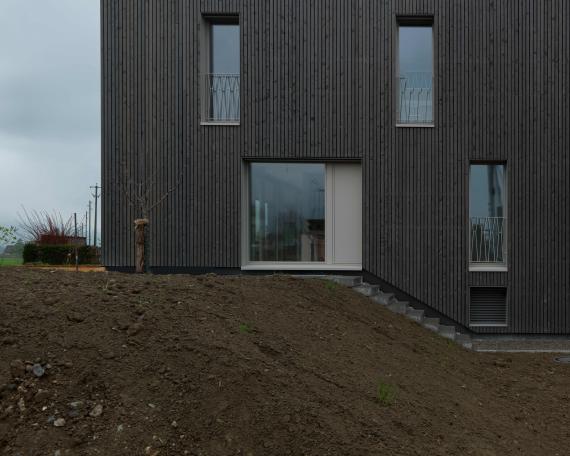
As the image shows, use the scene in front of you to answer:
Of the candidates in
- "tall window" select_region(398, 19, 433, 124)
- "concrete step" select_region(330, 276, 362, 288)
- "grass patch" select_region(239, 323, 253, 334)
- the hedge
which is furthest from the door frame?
the hedge

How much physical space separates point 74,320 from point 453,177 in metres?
7.06

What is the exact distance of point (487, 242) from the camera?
27.8 ft

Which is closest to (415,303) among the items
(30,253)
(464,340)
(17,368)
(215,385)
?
(464,340)

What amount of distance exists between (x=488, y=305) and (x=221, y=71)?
703 centimetres

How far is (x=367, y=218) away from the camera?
27.3 feet

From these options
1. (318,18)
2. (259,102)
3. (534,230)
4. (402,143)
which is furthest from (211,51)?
(534,230)

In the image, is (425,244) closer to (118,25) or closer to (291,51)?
(291,51)

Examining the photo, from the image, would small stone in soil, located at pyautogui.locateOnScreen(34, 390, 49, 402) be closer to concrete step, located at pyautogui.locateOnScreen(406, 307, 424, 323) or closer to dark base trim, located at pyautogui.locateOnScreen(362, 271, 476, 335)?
concrete step, located at pyautogui.locateOnScreen(406, 307, 424, 323)

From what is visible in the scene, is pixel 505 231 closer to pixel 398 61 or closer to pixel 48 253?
pixel 398 61

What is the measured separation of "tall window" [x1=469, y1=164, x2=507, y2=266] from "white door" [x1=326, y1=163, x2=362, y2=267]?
87.8 inches

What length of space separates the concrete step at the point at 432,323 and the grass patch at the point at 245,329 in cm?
419

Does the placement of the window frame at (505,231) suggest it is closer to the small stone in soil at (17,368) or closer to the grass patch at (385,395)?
the grass patch at (385,395)

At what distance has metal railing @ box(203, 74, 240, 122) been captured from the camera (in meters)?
8.65

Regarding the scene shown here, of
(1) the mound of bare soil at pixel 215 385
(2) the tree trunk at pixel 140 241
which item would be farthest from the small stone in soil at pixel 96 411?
(2) the tree trunk at pixel 140 241
